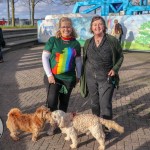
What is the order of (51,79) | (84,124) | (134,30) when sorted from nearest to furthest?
(84,124)
(51,79)
(134,30)

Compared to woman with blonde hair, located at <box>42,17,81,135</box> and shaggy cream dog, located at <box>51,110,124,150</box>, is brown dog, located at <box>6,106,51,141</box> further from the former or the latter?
shaggy cream dog, located at <box>51,110,124,150</box>

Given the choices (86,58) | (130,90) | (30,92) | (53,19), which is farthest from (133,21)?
(86,58)

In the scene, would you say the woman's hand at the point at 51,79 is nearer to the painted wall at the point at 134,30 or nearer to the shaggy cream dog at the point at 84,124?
the shaggy cream dog at the point at 84,124

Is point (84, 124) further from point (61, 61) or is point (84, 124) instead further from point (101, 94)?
point (61, 61)

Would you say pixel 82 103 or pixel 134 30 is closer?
pixel 82 103

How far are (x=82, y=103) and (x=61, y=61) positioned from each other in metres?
2.58

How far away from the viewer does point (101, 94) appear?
15.2 ft

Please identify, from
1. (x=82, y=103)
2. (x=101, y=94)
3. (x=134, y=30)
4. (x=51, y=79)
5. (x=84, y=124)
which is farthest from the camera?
(x=134, y=30)

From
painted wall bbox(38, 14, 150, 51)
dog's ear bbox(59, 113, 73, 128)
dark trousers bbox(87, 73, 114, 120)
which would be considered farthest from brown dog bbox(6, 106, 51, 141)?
painted wall bbox(38, 14, 150, 51)

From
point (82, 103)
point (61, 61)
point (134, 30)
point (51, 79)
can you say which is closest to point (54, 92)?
point (51, 79)

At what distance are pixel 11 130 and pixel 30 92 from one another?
3212 millimetres

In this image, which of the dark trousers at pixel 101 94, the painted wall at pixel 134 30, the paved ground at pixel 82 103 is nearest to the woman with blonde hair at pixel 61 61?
the dark trousers at pixel 101 94

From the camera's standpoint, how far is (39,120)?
4.57 metres

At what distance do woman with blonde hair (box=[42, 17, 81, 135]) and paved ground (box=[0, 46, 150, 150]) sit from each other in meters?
0.73
